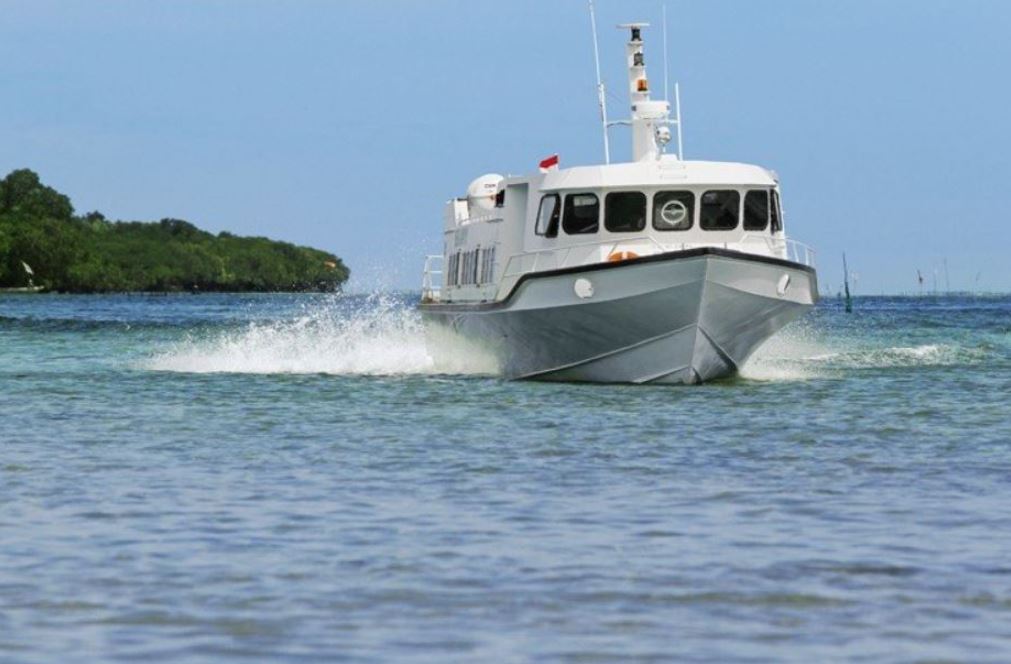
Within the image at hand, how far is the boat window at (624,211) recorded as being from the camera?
94.2 feet

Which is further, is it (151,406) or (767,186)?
(767,186)

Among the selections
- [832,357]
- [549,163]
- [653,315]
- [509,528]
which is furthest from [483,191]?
[509,528]

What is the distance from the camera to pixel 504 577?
11.3 m

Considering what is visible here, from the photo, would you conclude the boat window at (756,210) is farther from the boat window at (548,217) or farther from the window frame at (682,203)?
the boat window at (548,217)

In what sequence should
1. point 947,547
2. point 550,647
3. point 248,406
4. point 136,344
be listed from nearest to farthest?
1. point 550,647
2. point 947,547
3. point 248,406
4. point 136,344

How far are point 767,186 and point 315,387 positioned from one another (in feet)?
24.0

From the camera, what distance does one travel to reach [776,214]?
29.8m

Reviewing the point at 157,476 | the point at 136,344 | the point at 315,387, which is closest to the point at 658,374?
the point at 315,387

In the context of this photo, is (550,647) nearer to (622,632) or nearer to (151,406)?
(622,632)

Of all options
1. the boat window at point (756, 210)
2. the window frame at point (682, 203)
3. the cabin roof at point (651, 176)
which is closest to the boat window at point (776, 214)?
the boat window at point (756, 210)

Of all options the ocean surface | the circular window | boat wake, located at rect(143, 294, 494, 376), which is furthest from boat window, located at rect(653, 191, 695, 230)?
boat wake, located at rect(143, 294, 494, 376)

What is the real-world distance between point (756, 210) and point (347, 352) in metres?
14.7

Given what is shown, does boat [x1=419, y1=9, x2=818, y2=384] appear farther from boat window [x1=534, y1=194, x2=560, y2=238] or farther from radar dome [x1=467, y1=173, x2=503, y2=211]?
radar dome [x1=467, y1=173, x2=503, y2=211]

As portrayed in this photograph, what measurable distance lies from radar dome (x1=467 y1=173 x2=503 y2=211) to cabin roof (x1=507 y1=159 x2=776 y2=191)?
5.01 meters
